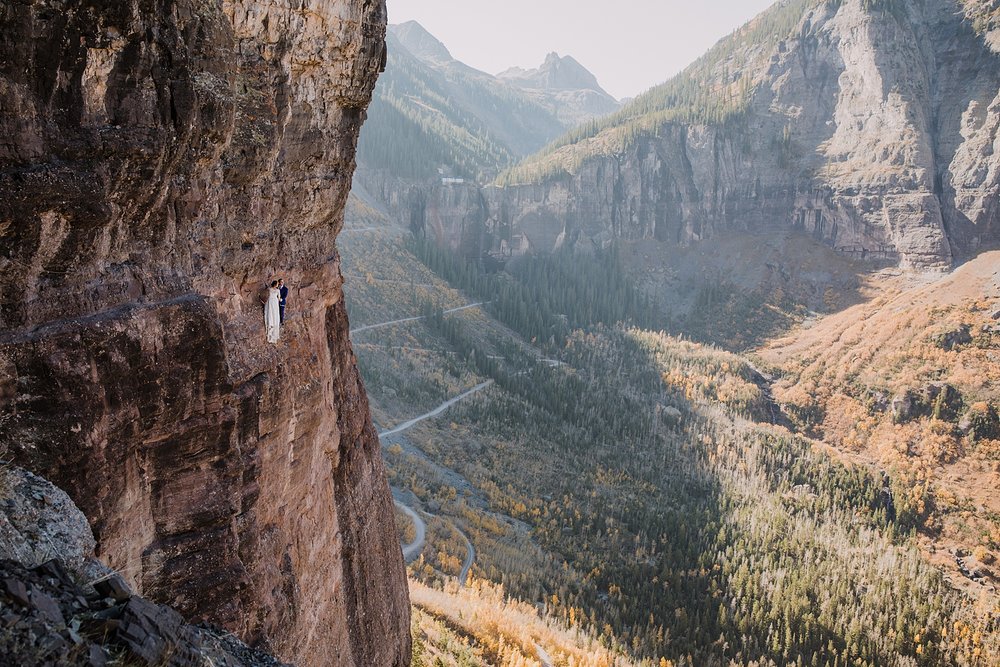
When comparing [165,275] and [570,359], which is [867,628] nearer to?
[165,275]

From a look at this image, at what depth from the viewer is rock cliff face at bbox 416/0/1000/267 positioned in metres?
101

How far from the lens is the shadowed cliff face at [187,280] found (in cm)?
654

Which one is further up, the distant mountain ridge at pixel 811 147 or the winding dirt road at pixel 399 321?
the distant mountain ridge at pixel 811 147

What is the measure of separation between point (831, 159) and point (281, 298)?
13039 centimetres

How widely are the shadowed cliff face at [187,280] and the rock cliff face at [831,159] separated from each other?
114160mm

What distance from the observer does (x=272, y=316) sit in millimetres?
10398

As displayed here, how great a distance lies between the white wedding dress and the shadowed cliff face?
0.16 meters

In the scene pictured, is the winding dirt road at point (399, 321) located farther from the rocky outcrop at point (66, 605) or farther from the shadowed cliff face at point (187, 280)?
the rocky outcrop at point (66, 605)

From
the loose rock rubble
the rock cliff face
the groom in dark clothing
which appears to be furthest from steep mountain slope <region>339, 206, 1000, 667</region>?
the rock cliff face

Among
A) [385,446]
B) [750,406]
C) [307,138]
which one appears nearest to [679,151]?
[750,406]

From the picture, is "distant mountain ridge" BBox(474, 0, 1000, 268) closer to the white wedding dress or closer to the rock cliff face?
the rock cliff face

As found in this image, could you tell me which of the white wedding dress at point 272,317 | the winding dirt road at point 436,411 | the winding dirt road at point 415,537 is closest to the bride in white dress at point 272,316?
the white wedding dress at point 272,317

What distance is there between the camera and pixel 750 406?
81.1m

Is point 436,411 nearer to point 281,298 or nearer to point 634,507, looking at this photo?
point 634,507
